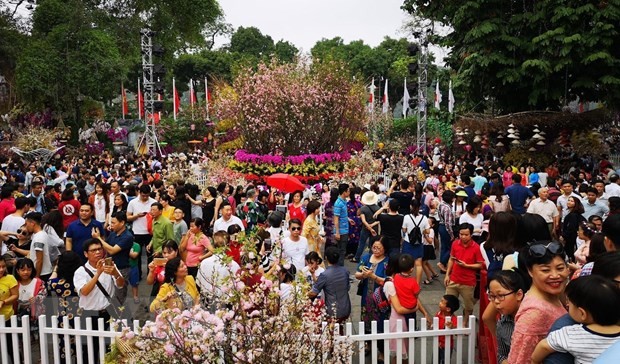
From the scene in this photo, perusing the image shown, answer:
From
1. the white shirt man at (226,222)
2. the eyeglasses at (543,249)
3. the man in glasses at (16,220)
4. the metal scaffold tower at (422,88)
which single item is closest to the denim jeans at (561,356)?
the eyeglasses at (543,249)

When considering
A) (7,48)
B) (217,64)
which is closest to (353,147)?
(7,48)

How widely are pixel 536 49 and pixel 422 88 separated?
6.71 meters

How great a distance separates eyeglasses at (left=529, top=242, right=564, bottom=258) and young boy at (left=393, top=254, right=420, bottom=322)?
1.75m

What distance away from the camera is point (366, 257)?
235 inches

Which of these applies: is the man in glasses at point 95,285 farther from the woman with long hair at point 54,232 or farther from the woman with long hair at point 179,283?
the woman with long hair at point 54,232

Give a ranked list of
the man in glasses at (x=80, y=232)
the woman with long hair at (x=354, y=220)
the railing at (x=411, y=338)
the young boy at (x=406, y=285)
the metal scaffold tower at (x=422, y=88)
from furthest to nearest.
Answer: the metal scaffold tower at (x=422, y=88) < the woman with long hair at (x=354, y=220) < the man in glasses at (x=80, y=232) < the young boy at (x=406, y=285) < the railing at (x=411, y=338)

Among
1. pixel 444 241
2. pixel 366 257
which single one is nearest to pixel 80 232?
pixel 366 257

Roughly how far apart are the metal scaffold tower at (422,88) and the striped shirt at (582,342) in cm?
1986

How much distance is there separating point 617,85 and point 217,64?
4285 centimetres

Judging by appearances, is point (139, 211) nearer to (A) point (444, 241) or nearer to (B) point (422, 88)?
(A) point (444, 241)

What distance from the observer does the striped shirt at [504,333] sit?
3596mm

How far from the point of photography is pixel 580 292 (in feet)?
8.66

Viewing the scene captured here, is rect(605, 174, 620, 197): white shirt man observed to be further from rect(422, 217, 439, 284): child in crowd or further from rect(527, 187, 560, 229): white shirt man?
rect(422, 217, 439, 284): child in crowd

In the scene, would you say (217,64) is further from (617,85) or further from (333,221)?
(333,221)
